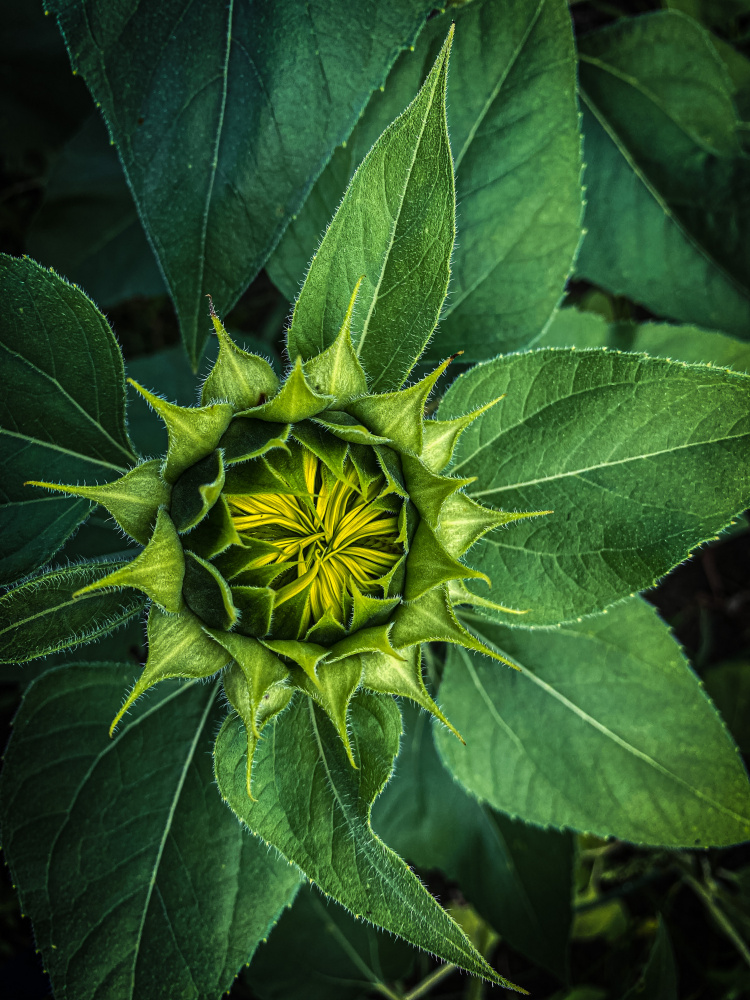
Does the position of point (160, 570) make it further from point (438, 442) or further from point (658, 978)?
point (658, 978)

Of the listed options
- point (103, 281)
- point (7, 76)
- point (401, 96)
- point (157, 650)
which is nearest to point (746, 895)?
point (157, 650)

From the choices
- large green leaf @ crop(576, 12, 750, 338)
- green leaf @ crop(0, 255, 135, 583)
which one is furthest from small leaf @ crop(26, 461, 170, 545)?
large green leaf @ crop(576, 12, 750, 338)

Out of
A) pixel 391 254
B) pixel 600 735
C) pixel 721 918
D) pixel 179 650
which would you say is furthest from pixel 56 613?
pixel 721 918

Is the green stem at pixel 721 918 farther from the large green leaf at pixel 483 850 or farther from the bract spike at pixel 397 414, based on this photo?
the bract spike at pixel 397 414

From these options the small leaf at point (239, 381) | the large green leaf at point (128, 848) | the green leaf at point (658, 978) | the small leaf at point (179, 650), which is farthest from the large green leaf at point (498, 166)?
the green leaf at point (658, 978)

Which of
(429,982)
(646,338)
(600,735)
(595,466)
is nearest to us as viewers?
(595,466)

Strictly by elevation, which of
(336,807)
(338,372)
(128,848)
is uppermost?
(338,372)

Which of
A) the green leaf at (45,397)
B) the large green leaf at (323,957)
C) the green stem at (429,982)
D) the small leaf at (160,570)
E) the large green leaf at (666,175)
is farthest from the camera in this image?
the green stem at (429,982)
